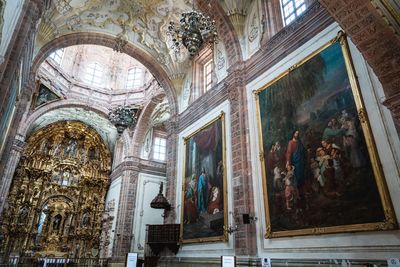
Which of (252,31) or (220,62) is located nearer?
(252,31)

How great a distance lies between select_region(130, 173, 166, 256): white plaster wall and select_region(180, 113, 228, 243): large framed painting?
25.1ft

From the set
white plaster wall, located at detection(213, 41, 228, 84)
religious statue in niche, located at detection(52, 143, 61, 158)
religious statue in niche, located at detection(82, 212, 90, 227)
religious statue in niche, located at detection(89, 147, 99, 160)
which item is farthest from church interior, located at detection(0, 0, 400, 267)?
religious statue in niche, located at detection(89, 147, 99, 160)

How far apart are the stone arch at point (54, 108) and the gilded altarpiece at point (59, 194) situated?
4.07 metres

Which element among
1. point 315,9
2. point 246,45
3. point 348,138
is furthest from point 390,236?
point 246,45

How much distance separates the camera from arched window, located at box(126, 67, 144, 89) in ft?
68.5

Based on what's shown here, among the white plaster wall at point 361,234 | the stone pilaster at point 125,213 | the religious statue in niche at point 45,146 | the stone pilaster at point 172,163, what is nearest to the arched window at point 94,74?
the religious statue in niche at point 45,146

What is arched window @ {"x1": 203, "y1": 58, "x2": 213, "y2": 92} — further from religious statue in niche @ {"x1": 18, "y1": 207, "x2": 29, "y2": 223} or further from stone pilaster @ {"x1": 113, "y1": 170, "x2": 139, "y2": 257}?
religious statue in niche @ {"x1": 18, "y1": 207, "x2": 29, "y2": 223}

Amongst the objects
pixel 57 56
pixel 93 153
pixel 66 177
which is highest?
pixel 57 56

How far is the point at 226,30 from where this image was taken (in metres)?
10.6

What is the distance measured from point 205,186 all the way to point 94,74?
14.5 metres

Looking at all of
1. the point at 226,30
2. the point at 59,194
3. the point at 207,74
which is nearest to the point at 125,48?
the point at 207,74

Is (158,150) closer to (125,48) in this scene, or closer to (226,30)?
(125,48)

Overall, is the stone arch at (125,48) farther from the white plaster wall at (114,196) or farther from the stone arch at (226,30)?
the white plaster wall at (114,196)

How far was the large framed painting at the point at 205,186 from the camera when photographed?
920 centimetres
